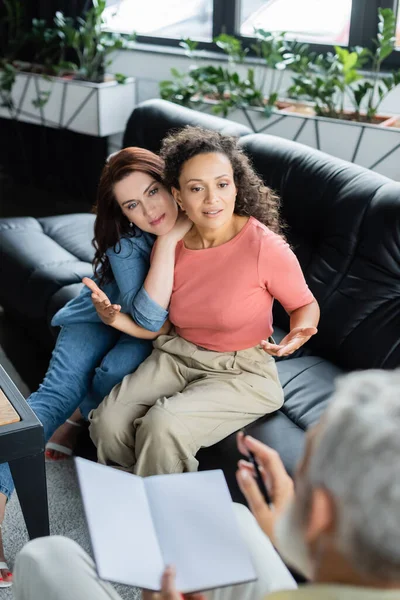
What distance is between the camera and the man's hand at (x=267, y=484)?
98 cm

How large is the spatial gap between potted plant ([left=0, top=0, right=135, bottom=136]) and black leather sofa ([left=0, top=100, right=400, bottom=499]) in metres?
1.63

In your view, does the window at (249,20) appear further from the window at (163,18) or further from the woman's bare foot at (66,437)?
the woman's bare foot at (66,437)

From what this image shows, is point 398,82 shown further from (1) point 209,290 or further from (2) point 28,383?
(2) point 28,383

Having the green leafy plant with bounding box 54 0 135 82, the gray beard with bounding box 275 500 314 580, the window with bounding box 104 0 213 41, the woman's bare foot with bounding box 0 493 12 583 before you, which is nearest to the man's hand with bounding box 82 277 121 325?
the woman's bare foot with bounding box 0 493 12 583

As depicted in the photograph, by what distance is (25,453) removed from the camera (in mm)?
1609

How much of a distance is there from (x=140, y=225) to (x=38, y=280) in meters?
0.77

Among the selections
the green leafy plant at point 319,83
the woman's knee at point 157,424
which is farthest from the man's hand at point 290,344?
the green leafy plant at point 319,83

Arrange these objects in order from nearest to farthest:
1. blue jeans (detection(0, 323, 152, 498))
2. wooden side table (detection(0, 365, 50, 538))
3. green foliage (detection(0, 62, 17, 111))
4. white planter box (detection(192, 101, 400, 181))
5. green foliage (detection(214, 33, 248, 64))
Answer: wooden side table (detection(0, 365, 50, 538)), blue jeans (detection(0, 323, 152, 498)), white planter box (detection(192, 101, 400, 181)), green foliage (detection(214, 33, 248, 64)), green foliage (detection(0, 62, 17, 111))

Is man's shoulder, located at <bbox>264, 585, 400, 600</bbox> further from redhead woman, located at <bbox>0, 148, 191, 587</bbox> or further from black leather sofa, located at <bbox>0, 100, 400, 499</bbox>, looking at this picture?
redhead woman, located at <bbox>0, 148, 191, 587</bbox>

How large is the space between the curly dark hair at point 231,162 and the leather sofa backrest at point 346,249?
33 cm

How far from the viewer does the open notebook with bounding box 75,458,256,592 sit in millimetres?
996

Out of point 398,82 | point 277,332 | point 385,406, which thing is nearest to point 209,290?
point 277,332

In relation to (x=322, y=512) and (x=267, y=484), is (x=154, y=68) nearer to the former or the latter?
(x=267, y=484)

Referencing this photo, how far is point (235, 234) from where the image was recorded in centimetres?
187
